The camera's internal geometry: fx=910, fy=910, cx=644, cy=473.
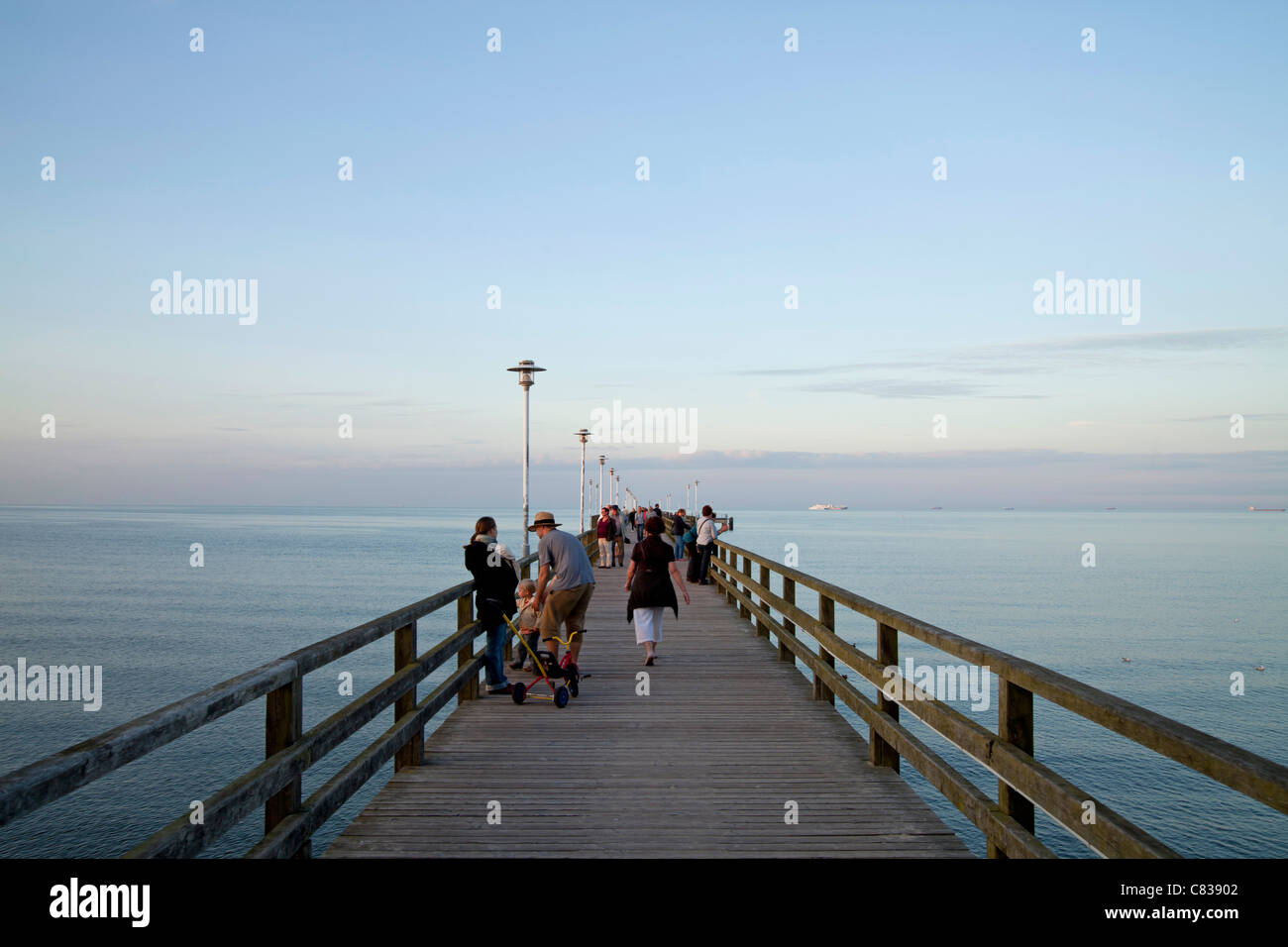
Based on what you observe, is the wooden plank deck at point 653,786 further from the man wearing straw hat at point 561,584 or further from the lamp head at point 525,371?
the lamp head at point 525,371

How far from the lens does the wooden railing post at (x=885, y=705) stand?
235 inches

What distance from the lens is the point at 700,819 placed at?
531cm

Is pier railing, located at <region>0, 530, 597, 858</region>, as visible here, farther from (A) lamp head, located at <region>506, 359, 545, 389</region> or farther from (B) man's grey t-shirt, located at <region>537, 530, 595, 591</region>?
(A) lamp head, located at <region>506, 359, 545, 389</region>

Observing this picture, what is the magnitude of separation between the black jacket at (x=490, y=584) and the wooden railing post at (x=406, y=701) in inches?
81.5

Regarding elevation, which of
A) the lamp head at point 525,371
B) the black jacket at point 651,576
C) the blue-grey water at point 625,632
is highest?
the lamp head at point 525,371

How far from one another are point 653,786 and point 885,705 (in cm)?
164

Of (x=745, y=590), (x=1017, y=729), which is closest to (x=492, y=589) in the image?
(x=1017, y=729)

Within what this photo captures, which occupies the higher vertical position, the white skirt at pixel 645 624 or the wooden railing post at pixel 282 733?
the wooden railing post at pixel 282 733

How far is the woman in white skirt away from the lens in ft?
34.9

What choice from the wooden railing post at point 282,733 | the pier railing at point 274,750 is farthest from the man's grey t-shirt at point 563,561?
the wooden railing post at point 282,733

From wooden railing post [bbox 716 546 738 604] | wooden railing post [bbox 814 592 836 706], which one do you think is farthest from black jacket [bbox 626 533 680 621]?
wooden railing post [bbox 716 546 738 604]

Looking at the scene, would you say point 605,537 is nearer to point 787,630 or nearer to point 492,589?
point 787,630

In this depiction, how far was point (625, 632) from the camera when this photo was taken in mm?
14219
